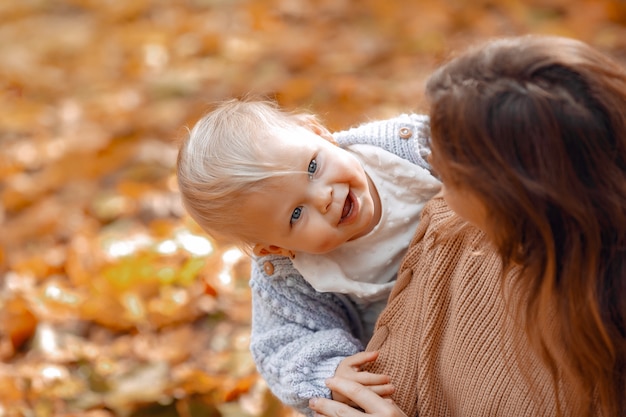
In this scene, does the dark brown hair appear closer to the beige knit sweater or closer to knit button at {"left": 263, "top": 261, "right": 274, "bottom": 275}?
the beige knit sweater

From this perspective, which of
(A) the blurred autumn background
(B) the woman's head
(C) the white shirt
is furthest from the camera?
(A) the blurred autumn background

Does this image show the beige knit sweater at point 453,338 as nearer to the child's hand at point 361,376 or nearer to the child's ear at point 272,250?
the child's hand at point 361,376

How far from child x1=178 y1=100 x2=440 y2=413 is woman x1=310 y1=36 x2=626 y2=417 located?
0.23 metres

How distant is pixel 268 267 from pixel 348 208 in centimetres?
17

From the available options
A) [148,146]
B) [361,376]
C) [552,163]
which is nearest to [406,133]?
[361,376]

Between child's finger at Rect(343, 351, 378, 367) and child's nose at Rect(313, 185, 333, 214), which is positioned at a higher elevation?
child's nose at Rect(313, 185, 333, 214)

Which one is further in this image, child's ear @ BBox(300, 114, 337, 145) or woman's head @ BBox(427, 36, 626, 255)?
child's ear @ BBox(300, 114, 337, 145)

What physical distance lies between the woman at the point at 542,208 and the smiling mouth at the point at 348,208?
23cm

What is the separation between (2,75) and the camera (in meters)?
3.42

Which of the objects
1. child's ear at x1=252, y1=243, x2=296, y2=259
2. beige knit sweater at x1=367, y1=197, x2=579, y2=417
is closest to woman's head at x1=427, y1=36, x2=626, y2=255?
beige knit sweater at x1=367, y1=197, x2=579, y2=417

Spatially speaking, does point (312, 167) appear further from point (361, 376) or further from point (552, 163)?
point (552, 163)

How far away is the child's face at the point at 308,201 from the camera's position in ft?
4.15

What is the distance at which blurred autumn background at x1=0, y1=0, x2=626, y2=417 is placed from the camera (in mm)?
1972

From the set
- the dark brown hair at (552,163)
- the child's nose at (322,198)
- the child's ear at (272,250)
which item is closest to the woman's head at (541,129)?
the dark brown hair at (552,163)
